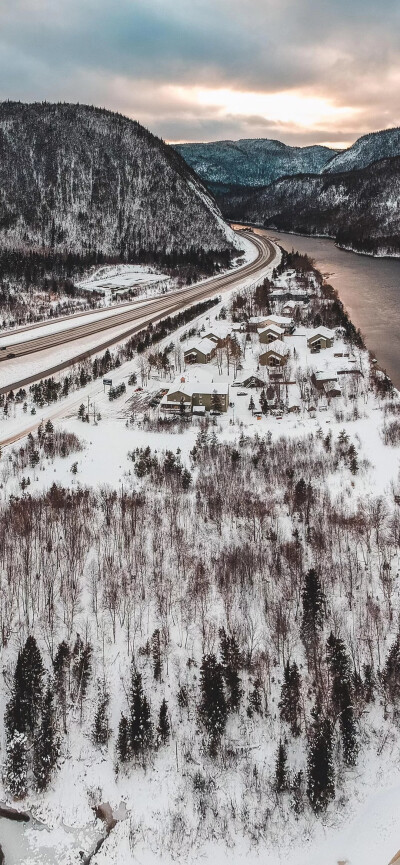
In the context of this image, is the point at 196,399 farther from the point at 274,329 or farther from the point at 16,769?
the point at 16,769

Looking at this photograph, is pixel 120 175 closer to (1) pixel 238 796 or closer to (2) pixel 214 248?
(2) pixel 214 248

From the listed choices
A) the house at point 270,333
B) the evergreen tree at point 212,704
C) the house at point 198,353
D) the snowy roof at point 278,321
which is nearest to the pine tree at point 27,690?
the evergreen tree at point 212,704

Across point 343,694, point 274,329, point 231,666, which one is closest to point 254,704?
point 231,666

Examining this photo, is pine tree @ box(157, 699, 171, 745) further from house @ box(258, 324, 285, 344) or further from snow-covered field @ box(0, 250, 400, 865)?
house @ box(258, 324, 285, 344)

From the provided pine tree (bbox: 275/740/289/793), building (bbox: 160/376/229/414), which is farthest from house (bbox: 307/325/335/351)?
pine tree (bbox: 275/740/289/793)

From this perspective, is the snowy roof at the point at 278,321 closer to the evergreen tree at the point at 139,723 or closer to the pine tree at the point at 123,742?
the evergreen tree at the point at 139,723

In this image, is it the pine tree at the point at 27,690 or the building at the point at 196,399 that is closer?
the pine tree at the point at 27,690
